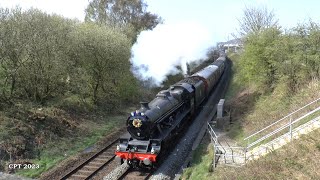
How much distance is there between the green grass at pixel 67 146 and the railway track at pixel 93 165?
1273 millimetres

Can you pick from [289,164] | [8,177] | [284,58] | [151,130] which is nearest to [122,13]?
[284,58]

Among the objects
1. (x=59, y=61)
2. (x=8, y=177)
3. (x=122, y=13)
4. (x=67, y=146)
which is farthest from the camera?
(x=122, y=13)

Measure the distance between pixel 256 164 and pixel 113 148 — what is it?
9.00 metres

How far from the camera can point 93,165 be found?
15.7 meters

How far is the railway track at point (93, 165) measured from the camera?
14140mm

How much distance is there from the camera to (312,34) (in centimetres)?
1845

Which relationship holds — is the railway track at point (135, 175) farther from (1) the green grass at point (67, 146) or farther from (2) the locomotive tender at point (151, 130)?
(1) the green grass at point (67, 146)

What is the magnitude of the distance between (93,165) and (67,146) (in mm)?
2892

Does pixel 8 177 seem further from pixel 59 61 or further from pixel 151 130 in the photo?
pixel 59 61

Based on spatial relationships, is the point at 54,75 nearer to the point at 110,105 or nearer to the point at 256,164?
the point at 110,105

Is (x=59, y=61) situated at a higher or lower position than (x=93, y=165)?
higher

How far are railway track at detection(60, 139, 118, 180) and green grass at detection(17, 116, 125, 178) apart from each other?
1.27m

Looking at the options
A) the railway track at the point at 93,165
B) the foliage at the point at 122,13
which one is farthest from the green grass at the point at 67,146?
the foliage at the point at 122,13

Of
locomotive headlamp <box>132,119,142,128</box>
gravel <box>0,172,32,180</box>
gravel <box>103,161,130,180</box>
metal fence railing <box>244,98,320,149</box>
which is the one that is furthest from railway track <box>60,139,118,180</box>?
metal fence railing <box>244,98,320,149</box>
